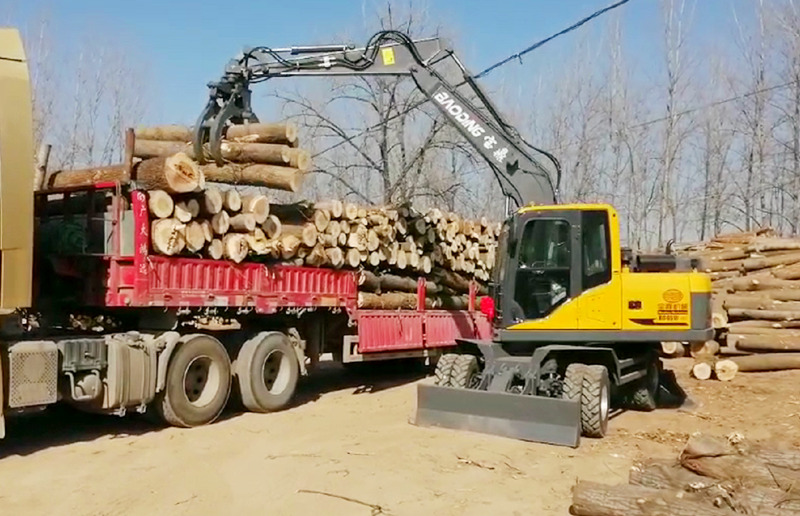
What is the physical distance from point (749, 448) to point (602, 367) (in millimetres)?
2569

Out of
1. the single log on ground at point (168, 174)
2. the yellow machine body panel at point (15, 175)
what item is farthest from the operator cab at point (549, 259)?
the yellow machine body panel at point (15, 175)

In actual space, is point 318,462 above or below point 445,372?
below

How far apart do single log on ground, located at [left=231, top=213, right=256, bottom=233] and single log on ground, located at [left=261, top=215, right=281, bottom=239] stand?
0.38 m

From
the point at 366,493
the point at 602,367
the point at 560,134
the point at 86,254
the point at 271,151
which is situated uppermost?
the point at 560,134

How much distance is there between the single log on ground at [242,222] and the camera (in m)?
10.6

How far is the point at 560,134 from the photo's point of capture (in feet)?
118

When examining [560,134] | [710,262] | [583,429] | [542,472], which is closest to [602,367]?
[583,429]

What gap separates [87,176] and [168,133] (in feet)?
6.27

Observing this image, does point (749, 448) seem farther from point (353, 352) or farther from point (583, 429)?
point (353, 352)

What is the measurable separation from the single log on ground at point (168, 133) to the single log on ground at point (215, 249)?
206 centimetres

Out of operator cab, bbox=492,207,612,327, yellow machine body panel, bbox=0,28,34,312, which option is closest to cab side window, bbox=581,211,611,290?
operator cab, bbox=492,207,612,327

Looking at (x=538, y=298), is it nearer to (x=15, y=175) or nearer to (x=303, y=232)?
(x=303, y=232)

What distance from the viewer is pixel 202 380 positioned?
10211mm

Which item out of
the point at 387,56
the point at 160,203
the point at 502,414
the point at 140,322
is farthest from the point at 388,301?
the point at 160,203
